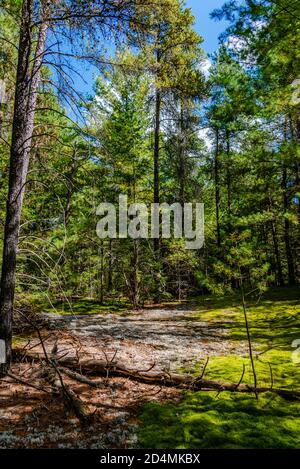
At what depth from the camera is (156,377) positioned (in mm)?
4883

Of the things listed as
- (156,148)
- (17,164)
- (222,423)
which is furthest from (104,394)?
(156,148)

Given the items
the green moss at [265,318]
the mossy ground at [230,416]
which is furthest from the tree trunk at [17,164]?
the green moss at [265,318]

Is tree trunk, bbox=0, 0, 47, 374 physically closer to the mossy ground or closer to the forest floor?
the forest floor

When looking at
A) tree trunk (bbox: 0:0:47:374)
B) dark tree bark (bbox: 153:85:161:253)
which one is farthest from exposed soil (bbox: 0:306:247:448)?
dark tree bark (bbox: 153:85:161:253)

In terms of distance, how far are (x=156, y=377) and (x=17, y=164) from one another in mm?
3928

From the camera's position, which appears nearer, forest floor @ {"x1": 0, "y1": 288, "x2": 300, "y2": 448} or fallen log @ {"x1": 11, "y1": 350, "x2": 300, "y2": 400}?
forest floor @ {"x1": 0, "y1": 288, "x2": 300, "y2": 448}

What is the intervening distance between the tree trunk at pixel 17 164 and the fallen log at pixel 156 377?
1.04 meters

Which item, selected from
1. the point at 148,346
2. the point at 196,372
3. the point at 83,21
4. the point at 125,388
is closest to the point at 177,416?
the point at 125,388

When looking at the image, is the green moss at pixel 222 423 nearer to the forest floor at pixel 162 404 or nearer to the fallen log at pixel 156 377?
the forest floor at pixel 162 404

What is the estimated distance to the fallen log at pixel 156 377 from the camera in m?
4.40

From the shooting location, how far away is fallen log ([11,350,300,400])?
4.40m

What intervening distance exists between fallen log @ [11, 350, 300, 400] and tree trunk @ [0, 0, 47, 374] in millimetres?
1044

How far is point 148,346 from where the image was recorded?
6930mm
